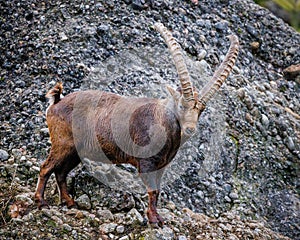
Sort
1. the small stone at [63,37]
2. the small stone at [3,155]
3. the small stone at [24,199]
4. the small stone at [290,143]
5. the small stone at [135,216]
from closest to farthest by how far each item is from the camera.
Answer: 1. the small stone at [24,199]
2. the small stone at [135,216]
3. the small stone at [3,155]
4. the small stone at [63,37]
5. the small stone at [290,143]

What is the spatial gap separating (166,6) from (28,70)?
11.9ft

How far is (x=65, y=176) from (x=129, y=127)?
1.20 m

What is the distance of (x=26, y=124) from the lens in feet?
37.2

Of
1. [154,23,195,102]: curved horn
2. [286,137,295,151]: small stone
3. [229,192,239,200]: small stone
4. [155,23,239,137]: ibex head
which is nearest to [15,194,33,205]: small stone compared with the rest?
[155,23,239,137]: ibex head

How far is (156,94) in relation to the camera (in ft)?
40.9

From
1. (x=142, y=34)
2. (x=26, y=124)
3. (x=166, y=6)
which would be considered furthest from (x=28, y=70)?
(x=166, y=6)

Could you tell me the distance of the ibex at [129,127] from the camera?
9414 millimetres

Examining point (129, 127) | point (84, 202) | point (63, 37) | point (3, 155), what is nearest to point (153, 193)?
point (129, 127)

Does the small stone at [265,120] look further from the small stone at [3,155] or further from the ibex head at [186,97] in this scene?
the small stone at [3,155]

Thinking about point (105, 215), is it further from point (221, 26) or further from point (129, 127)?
point (221, 26)

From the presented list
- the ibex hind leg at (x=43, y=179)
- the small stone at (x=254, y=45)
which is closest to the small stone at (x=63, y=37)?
the ibex hind leg at (x=43, y=179)

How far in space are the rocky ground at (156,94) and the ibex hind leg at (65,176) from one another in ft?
0.50

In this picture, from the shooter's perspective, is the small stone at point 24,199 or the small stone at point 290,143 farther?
the small stone at point 290,143

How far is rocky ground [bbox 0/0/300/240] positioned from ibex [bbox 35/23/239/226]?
54cm
